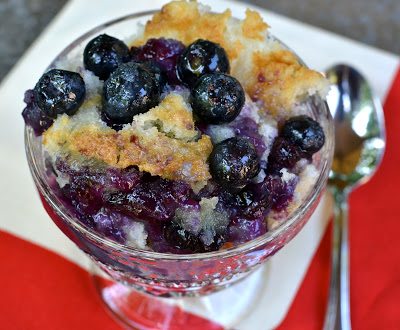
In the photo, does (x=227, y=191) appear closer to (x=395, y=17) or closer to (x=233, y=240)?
(x=233, y=240)

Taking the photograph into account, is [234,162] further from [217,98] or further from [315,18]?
[315,18]

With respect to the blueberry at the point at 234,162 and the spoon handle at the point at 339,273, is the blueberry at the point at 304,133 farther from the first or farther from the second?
the spoon handle at the point at 339,273

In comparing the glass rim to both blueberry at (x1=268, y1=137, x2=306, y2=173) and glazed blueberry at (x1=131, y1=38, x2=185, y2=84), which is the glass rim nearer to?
blueberry at (x1=268, y1=137, x2=306, y2=173)

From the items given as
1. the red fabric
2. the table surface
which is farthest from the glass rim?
the table surface

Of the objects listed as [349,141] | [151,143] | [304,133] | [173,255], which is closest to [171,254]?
[173,255]

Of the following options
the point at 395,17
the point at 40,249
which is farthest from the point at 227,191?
the point at 395,17
